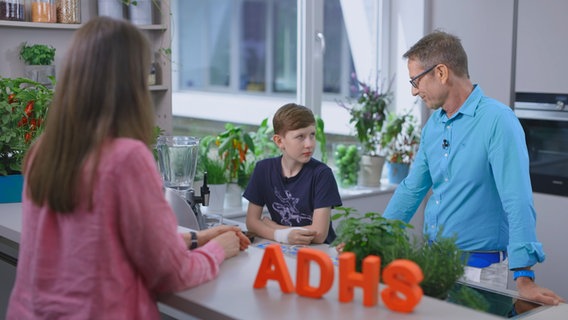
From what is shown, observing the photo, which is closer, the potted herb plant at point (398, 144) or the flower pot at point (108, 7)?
the flower pot at point (108, 7)

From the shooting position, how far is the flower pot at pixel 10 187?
298cm

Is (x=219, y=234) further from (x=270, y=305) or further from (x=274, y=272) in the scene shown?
(x=270, y=305)

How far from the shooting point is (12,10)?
127 inches

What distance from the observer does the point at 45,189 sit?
5.20 feet

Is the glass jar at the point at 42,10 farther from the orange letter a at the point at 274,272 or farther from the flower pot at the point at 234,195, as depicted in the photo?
the orange letter a at the point at 274,272

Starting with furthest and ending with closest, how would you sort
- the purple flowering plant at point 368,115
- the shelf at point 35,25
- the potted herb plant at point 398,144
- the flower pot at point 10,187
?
the potted herb plant at point 398,144, the purple flowering plant at point 368,115, the shelf at point 35,25, the flower pot at point 10,187

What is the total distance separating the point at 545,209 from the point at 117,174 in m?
3.24

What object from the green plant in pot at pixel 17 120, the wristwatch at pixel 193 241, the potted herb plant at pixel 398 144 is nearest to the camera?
the wristwatch at pixel 193 241

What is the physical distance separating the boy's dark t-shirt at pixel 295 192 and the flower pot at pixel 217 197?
→ 842 mm

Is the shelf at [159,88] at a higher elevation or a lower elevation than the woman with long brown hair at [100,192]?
higher

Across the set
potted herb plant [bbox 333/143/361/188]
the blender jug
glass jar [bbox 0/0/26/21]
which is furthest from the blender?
potted herb plant [bbox 333/143/361/188]

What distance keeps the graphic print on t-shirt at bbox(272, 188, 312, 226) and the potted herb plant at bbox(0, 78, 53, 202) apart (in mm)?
947

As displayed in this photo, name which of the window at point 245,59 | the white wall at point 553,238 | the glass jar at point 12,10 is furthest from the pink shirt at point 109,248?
the white wall at point 553,238

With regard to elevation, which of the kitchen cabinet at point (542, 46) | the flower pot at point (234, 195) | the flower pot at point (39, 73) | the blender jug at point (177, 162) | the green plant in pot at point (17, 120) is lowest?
the flower pot at point (234, 195)
